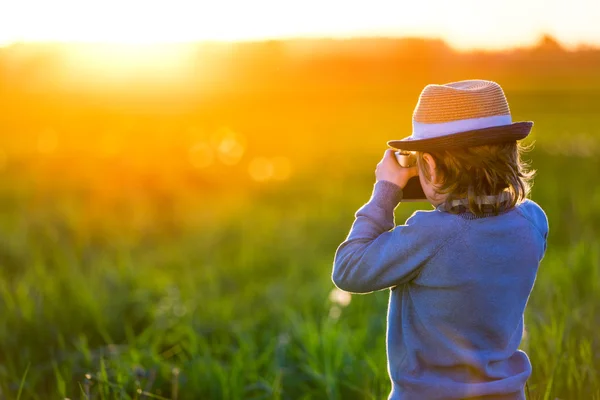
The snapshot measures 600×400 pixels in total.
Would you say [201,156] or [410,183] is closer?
[410,183]

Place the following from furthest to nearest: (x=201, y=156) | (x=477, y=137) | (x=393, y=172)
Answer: (x=201, y=156)
(x=393, y=172)
(x=477, y=137)

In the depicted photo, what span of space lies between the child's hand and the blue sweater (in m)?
0.02

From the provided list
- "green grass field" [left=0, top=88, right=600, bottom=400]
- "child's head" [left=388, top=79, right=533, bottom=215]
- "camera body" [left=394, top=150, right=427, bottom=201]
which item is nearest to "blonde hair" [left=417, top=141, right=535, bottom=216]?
"child's head" [left=388, top=79, right=533, bottom=215]

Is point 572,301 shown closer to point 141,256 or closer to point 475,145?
point 475,145

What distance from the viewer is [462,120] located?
1.76 metres

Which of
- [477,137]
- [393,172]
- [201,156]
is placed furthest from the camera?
[201,156]

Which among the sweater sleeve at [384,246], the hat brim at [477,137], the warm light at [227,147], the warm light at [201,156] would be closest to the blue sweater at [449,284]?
the sweater sleeve at [384,246]

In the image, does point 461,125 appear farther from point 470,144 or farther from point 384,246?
point 384,246

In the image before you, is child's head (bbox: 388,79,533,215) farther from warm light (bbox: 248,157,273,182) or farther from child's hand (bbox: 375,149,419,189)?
warm light (bbox: 248,157,273,182)

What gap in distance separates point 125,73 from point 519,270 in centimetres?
1609

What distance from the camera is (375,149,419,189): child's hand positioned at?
6.24 ft

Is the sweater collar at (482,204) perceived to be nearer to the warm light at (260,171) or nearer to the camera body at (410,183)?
the camera body at (410,183)

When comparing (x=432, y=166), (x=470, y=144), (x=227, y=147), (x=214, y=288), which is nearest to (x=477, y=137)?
(x=470, y=144)

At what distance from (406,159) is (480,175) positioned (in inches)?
8.7
